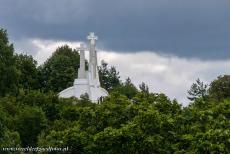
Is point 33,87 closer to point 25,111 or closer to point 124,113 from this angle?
point 25,111

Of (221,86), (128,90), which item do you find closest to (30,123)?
(221,86)

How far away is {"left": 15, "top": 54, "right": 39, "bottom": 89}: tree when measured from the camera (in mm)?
93000

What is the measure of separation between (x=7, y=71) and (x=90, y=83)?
12.0m

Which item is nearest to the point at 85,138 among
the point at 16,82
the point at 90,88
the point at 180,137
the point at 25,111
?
the point at 180,137

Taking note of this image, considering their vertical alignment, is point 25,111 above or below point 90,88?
below

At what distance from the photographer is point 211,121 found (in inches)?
1795

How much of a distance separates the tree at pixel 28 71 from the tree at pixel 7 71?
447 inches

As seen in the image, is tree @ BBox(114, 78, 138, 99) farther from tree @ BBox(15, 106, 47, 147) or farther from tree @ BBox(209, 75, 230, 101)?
tree @ BBox(15, 106, 47, 147)

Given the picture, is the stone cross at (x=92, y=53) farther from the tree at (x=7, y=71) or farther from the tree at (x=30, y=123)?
the tree at (x=30, y=123)

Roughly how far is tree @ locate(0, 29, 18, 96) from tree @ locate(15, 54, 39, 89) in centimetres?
1134

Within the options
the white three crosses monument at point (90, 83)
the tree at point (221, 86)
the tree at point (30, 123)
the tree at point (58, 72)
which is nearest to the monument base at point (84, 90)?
the white three crosses monument at point (90, 83)

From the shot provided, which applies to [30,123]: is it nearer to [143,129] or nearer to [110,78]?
[143,129]

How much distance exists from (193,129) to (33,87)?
5138 centimetres

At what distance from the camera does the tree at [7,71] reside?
78.1 m
